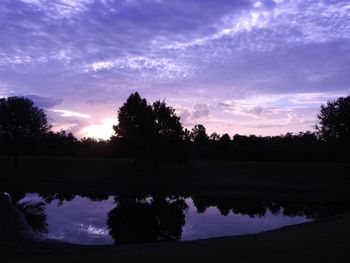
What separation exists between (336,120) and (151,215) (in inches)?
1552

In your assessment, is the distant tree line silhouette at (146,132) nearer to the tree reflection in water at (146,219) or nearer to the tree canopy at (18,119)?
the tree canopy at (18,119)

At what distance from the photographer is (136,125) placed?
68000mm

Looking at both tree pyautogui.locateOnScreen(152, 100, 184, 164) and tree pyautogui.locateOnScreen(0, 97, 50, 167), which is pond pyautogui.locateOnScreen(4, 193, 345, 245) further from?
tree pyautogui.locateOnScreen(0, 97, 50, 167)

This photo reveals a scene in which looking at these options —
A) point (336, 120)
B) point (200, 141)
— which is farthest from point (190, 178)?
point (200, 141)

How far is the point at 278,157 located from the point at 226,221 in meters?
55.4

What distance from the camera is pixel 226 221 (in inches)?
1270

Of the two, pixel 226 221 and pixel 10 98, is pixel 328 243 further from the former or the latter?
pixel 10 98

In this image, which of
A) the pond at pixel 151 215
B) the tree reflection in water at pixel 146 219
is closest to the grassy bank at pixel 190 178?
the pond at pixel 151 215

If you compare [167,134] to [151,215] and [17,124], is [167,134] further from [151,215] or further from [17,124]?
[151,215]

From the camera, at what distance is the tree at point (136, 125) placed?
219 ft

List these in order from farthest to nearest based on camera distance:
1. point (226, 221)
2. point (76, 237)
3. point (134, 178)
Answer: point (134, 178), point (226, 221), point (76, 237)

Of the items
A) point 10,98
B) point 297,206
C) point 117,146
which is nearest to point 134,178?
point 117,146

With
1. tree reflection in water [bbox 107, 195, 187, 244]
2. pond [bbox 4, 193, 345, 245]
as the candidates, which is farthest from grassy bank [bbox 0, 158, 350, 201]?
tree reflection in water [bbox 107, 195, 187, 244]

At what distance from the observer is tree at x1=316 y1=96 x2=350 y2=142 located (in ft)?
209
